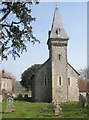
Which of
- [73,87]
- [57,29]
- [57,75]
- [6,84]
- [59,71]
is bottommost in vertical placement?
[73,87]

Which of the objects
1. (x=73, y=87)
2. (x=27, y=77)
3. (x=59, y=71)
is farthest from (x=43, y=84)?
(x=27, y=77)

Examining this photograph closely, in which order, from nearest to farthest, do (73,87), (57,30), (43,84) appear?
(73,87) → (43,84) → (57,30)

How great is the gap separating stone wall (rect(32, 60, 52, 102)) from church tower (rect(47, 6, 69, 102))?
1.42 metres

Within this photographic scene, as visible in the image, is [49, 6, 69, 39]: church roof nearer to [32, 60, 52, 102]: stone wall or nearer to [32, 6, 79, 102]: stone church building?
[32, 6, 79, 102]: stone church building

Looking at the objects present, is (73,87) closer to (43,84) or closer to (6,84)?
(43,84)

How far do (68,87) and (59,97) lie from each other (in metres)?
2.70

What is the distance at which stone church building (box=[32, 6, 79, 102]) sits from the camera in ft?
170

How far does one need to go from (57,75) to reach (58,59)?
2.92 meters

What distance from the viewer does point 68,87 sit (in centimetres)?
5250

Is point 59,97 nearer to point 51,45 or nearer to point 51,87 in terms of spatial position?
point 51,87

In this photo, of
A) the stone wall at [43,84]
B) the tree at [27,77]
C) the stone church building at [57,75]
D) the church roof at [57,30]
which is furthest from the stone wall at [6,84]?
the church roof at [57,30]

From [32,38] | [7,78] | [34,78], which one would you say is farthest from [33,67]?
[32,38]

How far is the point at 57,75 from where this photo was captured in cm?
5197

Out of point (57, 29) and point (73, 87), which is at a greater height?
point (57, 29)
